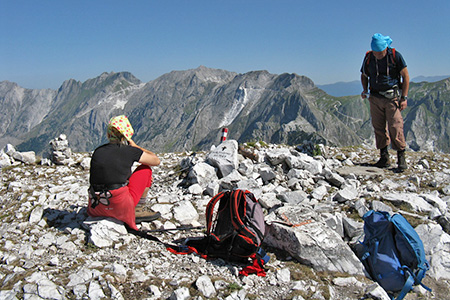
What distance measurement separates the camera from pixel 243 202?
5590 millimetres

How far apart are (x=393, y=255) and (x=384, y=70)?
23.4 ft

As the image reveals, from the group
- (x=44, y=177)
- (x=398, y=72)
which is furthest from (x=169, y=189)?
(x=398, y=72)

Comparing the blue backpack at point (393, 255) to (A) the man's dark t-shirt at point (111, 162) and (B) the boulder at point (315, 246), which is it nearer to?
(B) the boulder at point (315, 246)

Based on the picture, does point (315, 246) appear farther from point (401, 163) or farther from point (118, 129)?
point (401, 163)

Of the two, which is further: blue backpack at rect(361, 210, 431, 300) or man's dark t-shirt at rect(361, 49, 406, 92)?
man's dark t-shirt at rect(361, 49, 406, 92)

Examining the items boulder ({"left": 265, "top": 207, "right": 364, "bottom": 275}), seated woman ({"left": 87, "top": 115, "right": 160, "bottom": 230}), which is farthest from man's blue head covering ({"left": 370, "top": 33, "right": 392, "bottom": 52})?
seated woman ({"left": 87, "top": 115, "right": 160, "bottom": 230})

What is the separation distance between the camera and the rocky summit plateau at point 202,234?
4.44m

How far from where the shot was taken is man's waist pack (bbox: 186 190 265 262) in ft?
17.0

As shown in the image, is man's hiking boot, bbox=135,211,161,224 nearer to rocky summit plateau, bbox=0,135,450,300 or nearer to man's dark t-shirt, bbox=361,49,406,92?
rocky summit plateau, bbox=0,135,450,300

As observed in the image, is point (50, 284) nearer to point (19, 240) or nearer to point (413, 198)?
point (19, 240)

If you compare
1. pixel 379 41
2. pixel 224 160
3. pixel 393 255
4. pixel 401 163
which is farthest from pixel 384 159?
pixel 393 255

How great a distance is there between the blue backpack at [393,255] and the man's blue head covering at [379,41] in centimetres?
631

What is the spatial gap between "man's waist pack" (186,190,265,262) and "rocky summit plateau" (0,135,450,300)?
24 centimetres

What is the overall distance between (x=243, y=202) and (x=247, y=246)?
33.3 inches
